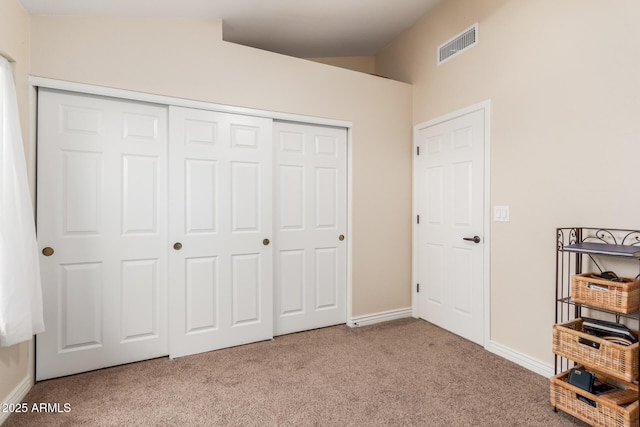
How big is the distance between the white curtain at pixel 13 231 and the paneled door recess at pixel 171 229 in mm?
371

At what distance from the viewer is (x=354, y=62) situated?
4121 millimetres

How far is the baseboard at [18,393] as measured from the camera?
178 centimetres

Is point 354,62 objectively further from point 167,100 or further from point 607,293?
point 607,293

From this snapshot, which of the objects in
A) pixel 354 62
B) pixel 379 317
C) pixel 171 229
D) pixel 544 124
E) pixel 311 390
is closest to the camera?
pixel 311 390

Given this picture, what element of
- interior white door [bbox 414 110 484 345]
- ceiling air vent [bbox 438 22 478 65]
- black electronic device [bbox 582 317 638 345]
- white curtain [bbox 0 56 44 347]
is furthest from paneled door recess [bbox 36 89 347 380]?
black electronic device [bbox 582 317 638 345]

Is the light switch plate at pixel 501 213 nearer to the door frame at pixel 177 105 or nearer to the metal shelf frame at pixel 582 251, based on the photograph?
the metal shelf frame at pixel 582 251

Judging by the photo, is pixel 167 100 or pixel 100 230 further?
pixel 167 100

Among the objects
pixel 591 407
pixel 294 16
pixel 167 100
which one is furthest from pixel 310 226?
pixel 591 407

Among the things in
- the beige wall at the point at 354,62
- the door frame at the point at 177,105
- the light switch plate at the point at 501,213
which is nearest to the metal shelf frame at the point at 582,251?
the light switch plate at the point at 501,213

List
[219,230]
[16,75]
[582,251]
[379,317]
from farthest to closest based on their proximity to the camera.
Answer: [379,317] < [219,230] < [16,75] < [582,251]

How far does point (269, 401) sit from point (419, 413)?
0.89 meters

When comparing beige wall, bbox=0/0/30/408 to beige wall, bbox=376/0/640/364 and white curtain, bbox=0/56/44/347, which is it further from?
beige wall, bbox=376/0/640/364

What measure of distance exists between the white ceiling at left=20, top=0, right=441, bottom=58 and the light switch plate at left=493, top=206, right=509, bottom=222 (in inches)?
79.9

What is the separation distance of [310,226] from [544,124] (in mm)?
2020
